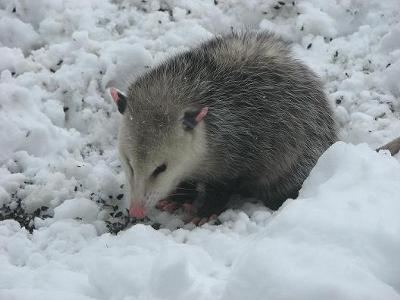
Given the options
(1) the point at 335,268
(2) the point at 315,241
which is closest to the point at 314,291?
(1) the point at 335,268

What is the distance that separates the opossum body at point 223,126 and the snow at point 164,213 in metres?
0.21

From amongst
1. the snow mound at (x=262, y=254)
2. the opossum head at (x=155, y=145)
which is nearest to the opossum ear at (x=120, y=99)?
the opossum head at (x=155, y=145)

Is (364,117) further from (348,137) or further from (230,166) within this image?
(230,166)

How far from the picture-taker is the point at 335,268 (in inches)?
66.0

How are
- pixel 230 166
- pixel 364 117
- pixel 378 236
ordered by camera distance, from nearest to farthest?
pixel 378 236 → pixel 230 166 → pixel 364 117

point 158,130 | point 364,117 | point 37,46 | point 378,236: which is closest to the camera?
point 378,236

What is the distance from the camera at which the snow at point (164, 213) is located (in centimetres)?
176

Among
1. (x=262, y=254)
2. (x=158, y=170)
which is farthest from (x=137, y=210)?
(x=262, y=254)

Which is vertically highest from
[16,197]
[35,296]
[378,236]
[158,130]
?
[378,236]

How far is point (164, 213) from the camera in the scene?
3.04m

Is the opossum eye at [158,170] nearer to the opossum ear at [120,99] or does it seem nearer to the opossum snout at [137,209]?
the opossum snout at [137,209]

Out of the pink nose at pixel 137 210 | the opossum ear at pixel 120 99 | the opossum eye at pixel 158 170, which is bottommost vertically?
the pink nose at pixel 137 210

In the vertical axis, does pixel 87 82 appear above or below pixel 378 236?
below

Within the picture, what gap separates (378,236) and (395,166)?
58cm
